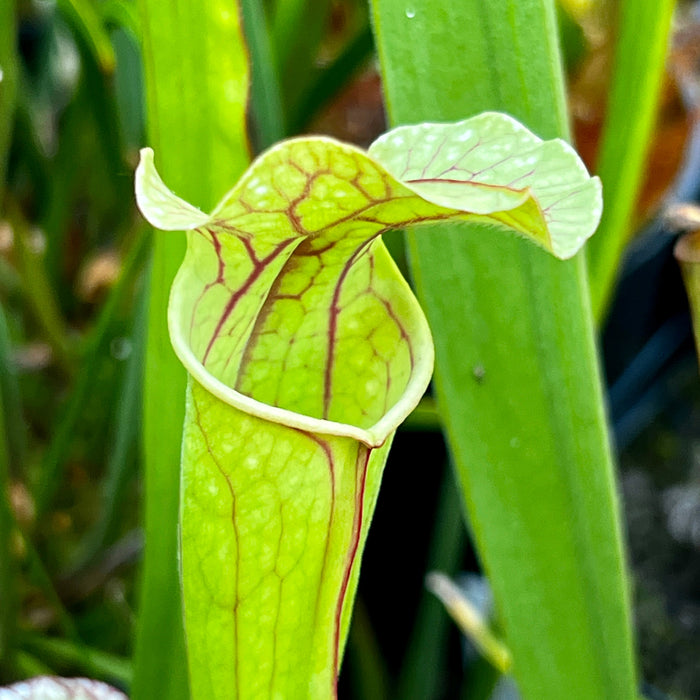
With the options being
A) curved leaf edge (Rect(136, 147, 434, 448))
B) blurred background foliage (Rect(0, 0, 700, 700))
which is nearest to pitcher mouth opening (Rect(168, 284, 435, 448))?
curved leaf edge (Rect(136, 147, 434, 448))

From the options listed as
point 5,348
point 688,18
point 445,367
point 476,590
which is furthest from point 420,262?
point 688,18

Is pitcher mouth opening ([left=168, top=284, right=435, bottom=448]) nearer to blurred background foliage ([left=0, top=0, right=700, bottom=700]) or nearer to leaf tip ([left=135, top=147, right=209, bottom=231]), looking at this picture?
leaf tip ([left=135, top=147, right=209, bottom=231])

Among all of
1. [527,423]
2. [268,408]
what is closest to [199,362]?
[268,408]

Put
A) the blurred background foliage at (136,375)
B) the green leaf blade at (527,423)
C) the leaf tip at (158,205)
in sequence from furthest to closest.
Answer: the blurred background foliage at (136,375)
the green leaf blade at (527,423)
the leaf tip at (158,205)

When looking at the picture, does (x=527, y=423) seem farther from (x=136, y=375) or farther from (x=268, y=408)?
(x=136, y=375)

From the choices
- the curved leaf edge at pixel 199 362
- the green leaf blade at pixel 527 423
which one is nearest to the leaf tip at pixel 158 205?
the curved leaf edge at pixel 199 362

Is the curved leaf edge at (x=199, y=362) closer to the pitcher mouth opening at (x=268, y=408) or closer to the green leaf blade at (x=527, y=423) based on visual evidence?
the pitcher mouth opening at (x=268, y=408)
